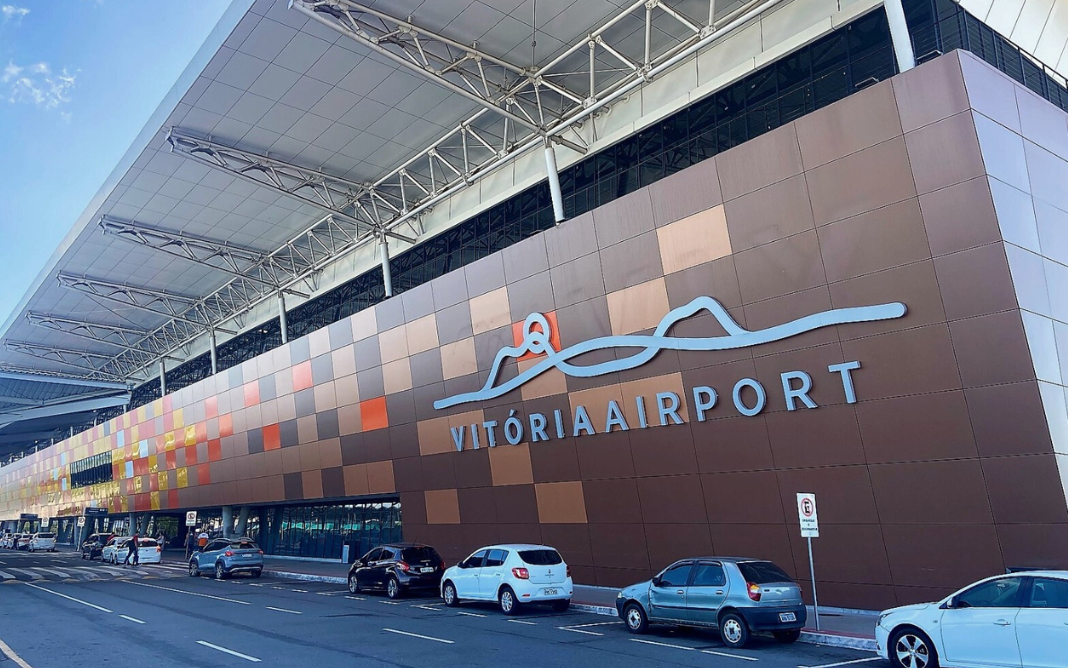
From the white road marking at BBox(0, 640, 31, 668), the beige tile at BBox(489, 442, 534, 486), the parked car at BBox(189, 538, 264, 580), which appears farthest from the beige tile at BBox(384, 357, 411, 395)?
the white road marking at BBox(0, 640, 31, 668)

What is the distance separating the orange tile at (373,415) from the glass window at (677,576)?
59.9ft

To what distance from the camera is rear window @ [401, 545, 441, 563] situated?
2245cm

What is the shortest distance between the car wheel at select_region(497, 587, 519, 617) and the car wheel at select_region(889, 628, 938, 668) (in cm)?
899

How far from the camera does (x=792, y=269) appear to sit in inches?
674

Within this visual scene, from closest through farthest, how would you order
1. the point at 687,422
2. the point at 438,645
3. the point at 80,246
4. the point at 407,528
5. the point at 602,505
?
the point at 438,645
the point at 687,422
the point at 602,505
the point at 407,528
the point at 80,246

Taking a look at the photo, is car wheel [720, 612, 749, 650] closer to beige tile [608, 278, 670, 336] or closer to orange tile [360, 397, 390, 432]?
beige tile [608, 278, 670, 336]

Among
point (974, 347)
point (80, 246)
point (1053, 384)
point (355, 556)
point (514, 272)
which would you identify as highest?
point (80, 246)

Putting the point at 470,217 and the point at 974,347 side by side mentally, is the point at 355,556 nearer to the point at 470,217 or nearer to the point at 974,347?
the point at 470,217

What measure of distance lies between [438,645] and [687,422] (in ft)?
28.7

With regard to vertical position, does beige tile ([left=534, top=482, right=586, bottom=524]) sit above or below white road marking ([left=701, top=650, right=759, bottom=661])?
above

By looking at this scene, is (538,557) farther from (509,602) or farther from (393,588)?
(393,588)

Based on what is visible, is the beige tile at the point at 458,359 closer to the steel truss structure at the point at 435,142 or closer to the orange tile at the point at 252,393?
the steel truss structure at the point at 435,142

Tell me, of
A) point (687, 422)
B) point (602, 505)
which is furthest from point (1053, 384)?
point (602, 505)

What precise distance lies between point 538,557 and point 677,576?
4.67m
